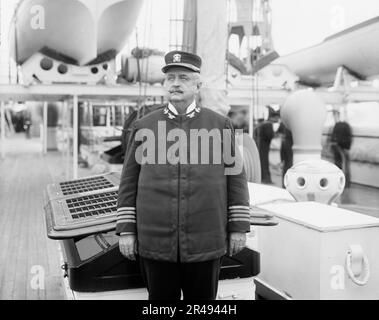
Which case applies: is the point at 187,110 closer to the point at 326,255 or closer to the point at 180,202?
the point at 180,202

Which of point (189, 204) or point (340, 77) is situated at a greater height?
point (340, 77)

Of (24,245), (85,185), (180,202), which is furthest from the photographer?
(24,245)

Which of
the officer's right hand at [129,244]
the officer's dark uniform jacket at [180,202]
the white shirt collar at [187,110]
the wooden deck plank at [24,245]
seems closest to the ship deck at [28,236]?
the wooden deck plank at [24,245]

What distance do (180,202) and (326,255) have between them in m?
1.11

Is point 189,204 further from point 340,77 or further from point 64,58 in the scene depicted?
point 340,77

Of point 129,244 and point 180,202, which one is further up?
point 180,202

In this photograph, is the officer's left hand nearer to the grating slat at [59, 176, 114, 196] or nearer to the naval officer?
the naval officer

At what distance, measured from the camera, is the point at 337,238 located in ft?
8.68

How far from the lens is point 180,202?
75.2 inches

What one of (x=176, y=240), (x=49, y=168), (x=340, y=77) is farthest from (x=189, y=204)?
(x=49, y=168)

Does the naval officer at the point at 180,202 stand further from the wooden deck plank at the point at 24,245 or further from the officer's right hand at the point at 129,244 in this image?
the wooden deck plank at the point at 24,245

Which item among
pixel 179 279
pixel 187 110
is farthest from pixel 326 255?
pixel 187 110
